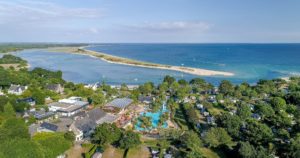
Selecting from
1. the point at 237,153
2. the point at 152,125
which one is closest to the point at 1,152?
the point at 152,125

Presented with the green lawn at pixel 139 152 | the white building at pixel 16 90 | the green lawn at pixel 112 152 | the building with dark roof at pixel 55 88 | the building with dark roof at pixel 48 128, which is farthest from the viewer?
the building with dark roof at pixel 55 88

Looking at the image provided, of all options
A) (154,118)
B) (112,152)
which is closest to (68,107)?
(154,118)

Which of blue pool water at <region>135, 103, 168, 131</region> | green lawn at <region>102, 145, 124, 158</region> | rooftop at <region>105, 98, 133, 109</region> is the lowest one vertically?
green lawn at <region>102, 145, 124, 158</region>

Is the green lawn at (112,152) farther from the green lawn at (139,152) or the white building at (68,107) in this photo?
the white building at (68,107)

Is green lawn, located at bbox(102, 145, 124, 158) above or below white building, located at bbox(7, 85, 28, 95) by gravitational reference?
below

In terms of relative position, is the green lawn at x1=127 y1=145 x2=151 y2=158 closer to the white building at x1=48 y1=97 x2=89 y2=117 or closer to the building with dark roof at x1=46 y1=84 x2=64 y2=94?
the white building at x1=48 y1=97 x2=89 y2=117

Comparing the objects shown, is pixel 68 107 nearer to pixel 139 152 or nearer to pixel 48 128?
pixel 48 128

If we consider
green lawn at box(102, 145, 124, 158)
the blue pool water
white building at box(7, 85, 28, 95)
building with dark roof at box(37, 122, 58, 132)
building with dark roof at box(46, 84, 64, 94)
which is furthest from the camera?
building with dark roof at box(46, 84, 64, 94)

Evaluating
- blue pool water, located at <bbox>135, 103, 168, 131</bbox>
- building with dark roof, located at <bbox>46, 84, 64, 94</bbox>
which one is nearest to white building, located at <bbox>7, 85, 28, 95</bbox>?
building with dark roof, located at <bbox>46, 84, 64, 94</bbox>

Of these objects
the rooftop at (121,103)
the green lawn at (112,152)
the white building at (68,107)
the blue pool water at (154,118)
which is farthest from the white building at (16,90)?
the green lawn at (112,152)

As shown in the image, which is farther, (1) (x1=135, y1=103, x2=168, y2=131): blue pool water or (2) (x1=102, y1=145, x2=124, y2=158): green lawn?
(1) (x1=135, y1=103, x2=168, y2=131): blue pool water

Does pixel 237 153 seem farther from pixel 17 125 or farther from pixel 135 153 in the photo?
pixel 17 125
